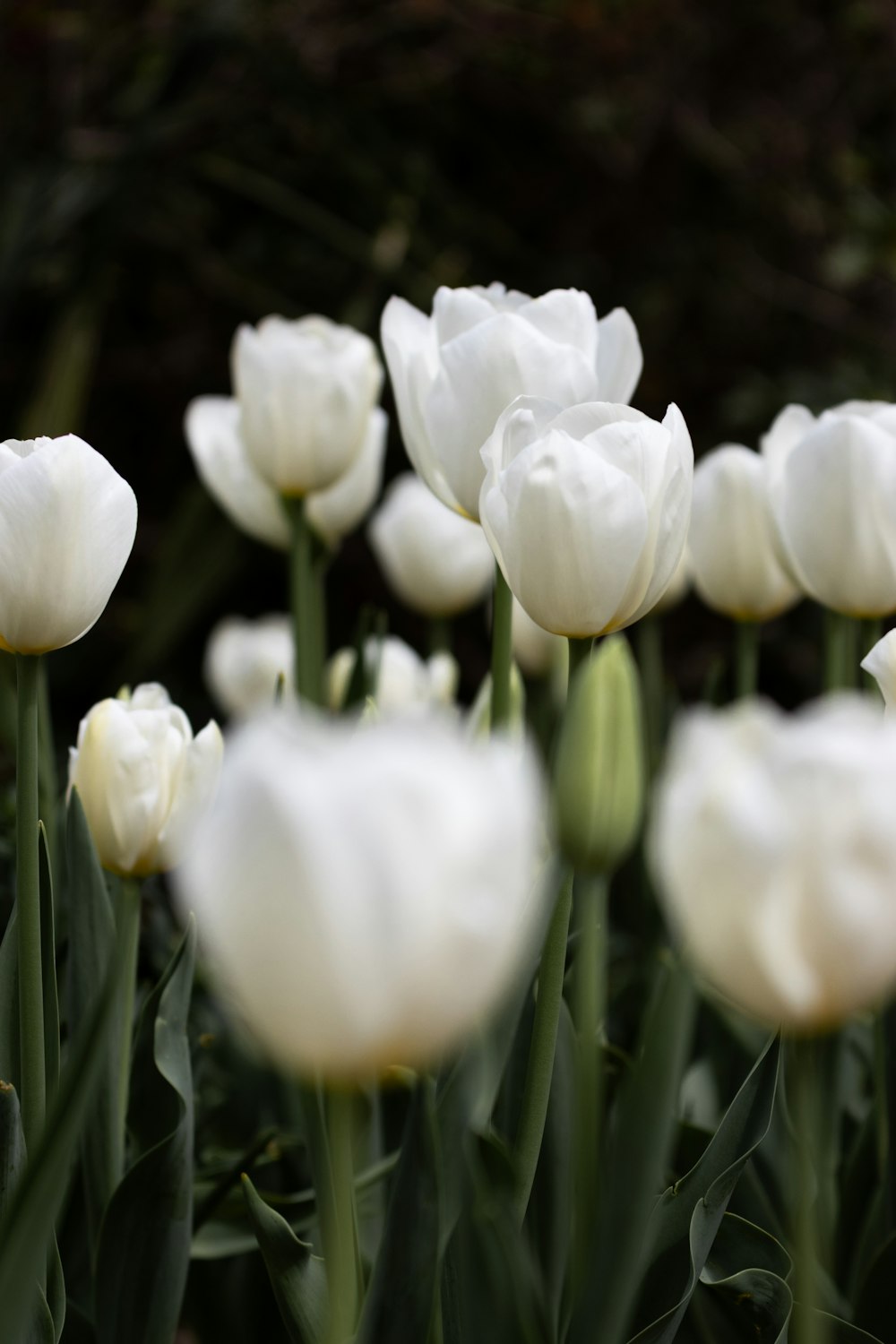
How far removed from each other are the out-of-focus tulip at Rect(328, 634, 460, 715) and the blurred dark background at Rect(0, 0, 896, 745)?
0.96 metres

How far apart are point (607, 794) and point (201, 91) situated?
6.42ft

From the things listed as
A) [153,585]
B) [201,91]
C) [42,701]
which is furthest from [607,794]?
[201,91]

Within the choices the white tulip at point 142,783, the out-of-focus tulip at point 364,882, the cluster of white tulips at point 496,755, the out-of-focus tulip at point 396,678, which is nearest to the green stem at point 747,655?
the cluster of white tulips at point 496,755

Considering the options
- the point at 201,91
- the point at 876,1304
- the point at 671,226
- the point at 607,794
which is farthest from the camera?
the point at 671,226

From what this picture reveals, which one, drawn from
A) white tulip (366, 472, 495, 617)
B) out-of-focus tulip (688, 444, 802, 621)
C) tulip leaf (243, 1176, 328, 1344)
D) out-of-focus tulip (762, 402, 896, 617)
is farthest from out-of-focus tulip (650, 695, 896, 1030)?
white tulip (366, 472, 495, 617)

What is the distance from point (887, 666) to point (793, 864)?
0.79 ft

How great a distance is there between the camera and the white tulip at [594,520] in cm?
49

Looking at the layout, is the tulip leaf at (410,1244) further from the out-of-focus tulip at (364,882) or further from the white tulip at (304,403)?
the white tulip at (304,403)

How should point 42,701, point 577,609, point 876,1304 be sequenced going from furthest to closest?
point 42,701 → point 876,1304 → point 577,609

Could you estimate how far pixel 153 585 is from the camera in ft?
6.32

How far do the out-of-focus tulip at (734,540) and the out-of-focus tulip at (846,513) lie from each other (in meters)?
0.15

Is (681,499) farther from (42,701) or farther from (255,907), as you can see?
(42,701)

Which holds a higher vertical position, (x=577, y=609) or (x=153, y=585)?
(x=577, y=609)

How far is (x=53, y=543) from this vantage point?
52cm
